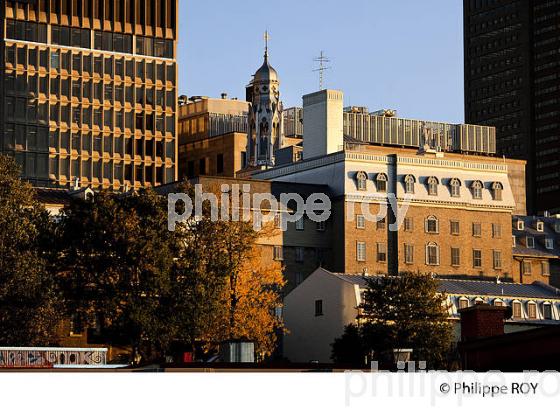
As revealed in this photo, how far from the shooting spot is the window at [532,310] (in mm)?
156150

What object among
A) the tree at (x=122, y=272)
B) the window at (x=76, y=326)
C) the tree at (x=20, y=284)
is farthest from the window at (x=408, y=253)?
the tree at (x=20, y=284)

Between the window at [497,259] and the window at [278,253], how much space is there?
23.7 metres

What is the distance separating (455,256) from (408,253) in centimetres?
564

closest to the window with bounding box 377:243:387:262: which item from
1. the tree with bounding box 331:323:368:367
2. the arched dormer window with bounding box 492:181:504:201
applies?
the arched dormer window with bounding box 492:181:504:201

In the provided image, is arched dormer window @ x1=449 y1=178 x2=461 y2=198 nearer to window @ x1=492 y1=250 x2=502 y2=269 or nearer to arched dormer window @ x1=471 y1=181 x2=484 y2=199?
arched dormer window @ x1=471 y1=181 x2=484 y2=199

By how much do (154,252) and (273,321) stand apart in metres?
13.7

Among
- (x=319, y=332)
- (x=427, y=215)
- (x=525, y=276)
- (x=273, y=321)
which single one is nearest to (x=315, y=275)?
(x=319, y=332)

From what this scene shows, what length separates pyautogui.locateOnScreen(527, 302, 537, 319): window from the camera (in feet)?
512

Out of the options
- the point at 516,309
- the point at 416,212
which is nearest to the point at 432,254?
the point at 416,212

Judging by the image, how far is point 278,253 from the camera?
16688 cm

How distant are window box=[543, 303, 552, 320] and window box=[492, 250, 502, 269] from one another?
743 inches

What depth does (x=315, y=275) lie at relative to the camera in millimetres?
152875

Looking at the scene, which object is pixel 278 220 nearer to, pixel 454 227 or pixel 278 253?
pixel 278 253

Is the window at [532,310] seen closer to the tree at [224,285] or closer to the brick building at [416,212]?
the brick building at [416,212]
